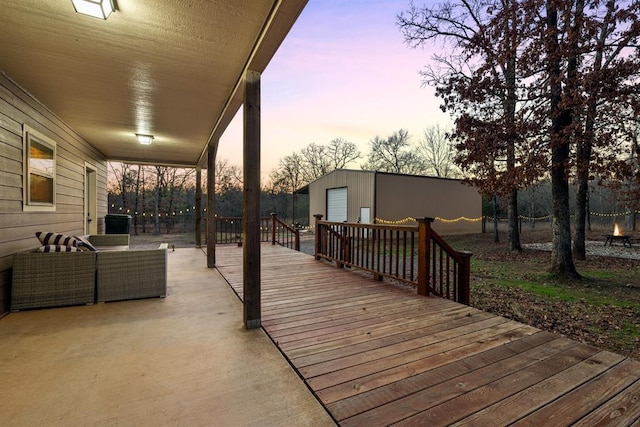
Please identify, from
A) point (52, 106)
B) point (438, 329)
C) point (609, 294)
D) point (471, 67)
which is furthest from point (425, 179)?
point (52, 106)

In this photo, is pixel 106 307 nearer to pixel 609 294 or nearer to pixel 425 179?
pixel 609 294

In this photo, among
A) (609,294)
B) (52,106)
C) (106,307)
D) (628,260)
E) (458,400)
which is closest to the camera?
(458,400)

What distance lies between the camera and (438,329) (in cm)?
271

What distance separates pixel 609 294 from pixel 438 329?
4494mm

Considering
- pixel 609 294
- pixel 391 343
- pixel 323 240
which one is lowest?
pixel 609 294

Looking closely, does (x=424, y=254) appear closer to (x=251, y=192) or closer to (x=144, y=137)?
(x=251, y=192)

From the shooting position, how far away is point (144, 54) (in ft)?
8.54

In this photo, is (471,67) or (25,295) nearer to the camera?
(25,295)

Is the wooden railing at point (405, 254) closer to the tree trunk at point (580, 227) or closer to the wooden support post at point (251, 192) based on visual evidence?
the wooden support post at point (251, 192)

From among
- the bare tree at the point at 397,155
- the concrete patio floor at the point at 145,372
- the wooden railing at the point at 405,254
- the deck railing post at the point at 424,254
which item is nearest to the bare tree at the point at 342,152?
the bare tree at the point at 397,155

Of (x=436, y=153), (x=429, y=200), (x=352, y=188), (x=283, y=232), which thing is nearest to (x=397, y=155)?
(x=436, y=153)

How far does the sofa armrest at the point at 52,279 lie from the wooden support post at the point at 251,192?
6.63 feet

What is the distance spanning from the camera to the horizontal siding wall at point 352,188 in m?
12.5

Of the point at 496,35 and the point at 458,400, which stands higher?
the point at 496,35
